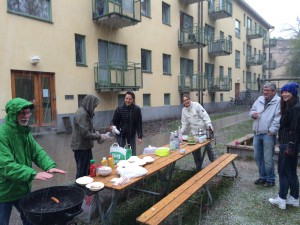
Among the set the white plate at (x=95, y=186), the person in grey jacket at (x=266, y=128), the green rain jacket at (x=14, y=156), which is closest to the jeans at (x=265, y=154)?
the person in grey jacket at (x=266, y=128)

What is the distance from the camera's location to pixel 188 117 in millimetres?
5617

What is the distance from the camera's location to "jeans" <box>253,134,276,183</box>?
4.67 metres

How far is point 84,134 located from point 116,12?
10046 mm

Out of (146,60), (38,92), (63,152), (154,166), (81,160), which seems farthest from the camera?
(146,60)

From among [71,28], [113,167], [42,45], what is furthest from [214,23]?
[113,167]

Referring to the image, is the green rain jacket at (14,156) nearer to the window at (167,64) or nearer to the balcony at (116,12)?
the balcony at (116,12)

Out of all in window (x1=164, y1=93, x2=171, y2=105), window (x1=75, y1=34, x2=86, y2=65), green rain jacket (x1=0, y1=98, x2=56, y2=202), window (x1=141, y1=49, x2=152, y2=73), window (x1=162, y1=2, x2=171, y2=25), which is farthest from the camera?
window (x1=164, y1=93, x2=171, y2=105)

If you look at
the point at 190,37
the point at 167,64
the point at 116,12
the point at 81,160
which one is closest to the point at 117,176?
the point at 81,160

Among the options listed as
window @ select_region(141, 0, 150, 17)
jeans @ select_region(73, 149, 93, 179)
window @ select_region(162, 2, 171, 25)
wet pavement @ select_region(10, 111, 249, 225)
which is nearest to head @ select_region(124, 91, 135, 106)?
jeans @ select_region(73, 149, 93, 179)

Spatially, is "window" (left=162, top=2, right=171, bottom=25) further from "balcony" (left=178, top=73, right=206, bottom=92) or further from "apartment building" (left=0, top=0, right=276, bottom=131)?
"balcony" (left=178, top=73, right=206, bottom=92)

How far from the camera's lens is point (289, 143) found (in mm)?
3566

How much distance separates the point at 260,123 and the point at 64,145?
6.43m

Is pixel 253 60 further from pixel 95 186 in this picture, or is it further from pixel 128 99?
pixel 95 186

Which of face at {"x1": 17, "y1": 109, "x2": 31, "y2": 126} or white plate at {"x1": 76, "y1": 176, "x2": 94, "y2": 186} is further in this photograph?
white plate at {"x1": 76, "y1": 176, "x2": 94, "y2": 186}
